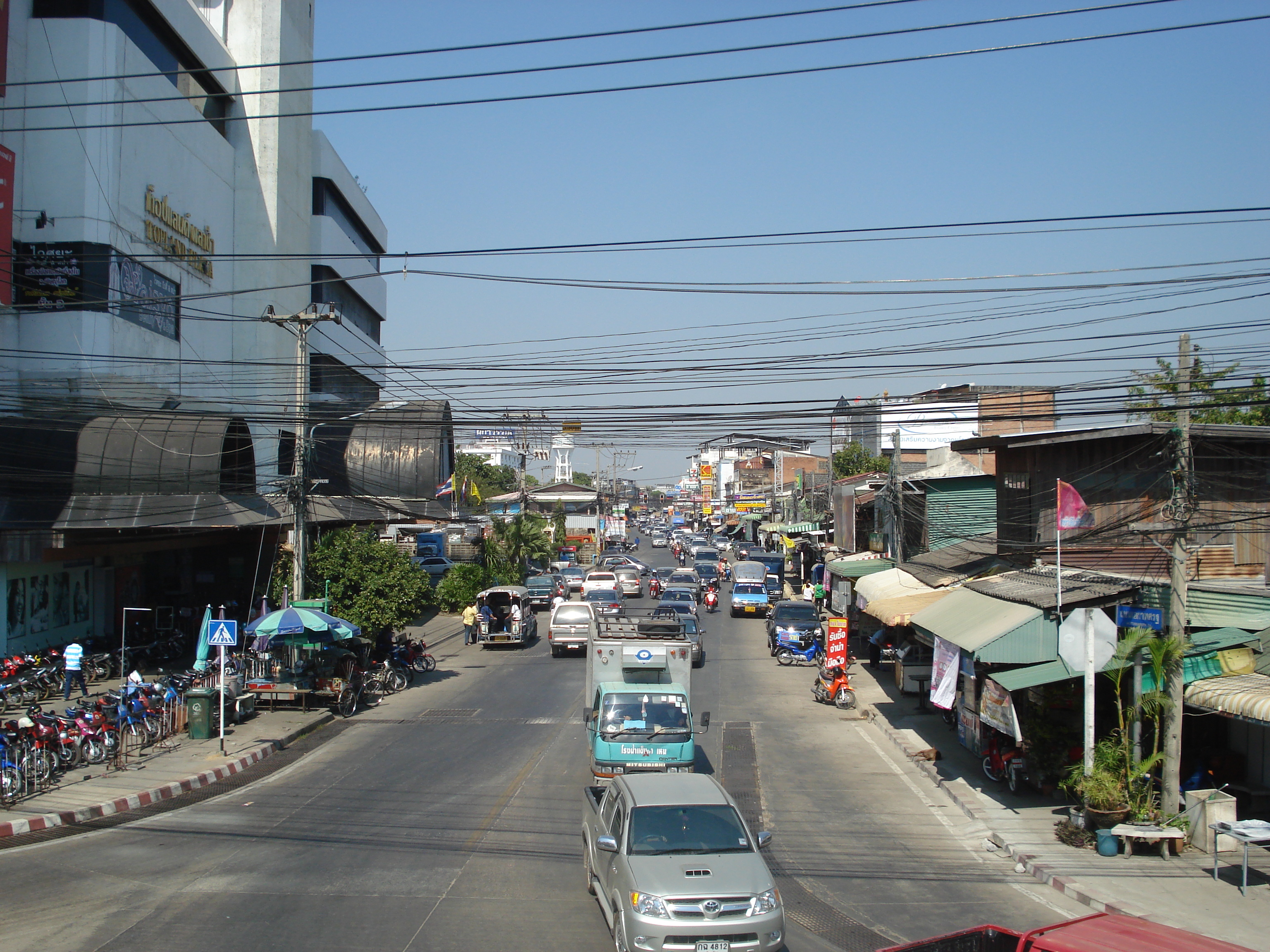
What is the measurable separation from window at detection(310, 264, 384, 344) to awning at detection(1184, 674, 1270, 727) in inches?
1802

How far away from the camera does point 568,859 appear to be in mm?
11273

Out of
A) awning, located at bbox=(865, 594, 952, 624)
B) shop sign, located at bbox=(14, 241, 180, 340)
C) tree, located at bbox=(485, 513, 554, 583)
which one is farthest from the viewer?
tree, located at bbox=(485, 513, 554, 583)

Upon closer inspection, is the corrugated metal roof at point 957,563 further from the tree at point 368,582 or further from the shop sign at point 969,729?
the tree at point 368,582

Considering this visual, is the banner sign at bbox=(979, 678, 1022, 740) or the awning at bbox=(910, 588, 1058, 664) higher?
the awning at bbox=(910, 588, 1058, 664)

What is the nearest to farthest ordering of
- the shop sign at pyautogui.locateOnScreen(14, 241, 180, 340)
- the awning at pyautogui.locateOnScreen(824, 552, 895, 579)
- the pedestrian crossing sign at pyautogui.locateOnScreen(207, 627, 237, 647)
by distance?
1. the pedestrian crossing sign at pyautogui.locateOnScreen(207, 627, 237, 647)
2. the awning at pyautogui.locateOnScreen(824, 552, 895, 579)
3. the shop sign at pyautogui.locateOnScreen(14, 241, 180, 340)

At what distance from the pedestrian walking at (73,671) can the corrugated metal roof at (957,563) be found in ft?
63.4

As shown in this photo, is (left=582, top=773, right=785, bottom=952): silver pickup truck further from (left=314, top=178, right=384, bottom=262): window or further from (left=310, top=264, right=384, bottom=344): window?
(left=314, top=178, right=384, bottom=262): window

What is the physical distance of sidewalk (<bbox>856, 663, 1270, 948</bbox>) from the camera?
946 centimetres

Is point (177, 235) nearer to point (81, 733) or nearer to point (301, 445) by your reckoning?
point (301, 445)

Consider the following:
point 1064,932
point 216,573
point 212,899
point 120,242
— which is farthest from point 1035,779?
point 120,242

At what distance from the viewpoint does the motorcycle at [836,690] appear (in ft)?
73.0

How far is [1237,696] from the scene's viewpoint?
11.7 metres

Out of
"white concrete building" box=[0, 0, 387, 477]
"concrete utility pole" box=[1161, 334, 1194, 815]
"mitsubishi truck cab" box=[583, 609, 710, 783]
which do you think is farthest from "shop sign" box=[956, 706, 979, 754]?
"white concrete building" box=[0, 0, 387, 477]

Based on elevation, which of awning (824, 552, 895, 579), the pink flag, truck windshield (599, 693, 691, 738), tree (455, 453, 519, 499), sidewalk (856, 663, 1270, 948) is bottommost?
sidewalk (856, 663, 1270, 948)
